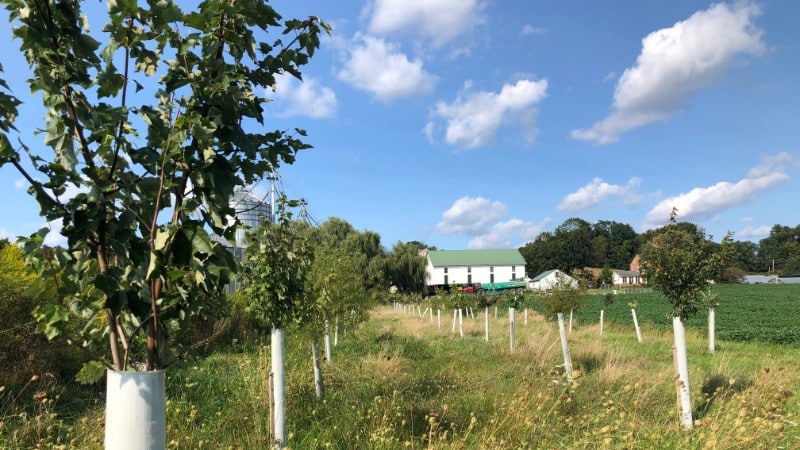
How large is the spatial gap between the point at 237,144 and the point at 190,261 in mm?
486

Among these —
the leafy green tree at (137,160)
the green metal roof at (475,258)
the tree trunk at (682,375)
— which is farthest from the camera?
the green metal roof at (475,258)

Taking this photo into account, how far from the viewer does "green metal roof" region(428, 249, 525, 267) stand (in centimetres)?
7969

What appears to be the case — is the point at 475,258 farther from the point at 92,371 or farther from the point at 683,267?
the point at 92,371

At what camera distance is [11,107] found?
5.50ft

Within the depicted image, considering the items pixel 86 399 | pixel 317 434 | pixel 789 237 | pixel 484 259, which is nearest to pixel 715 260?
pixel 317 434

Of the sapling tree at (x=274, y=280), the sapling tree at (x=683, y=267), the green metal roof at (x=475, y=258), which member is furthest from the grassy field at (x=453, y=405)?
the green metal roof at (x=475, y=258)

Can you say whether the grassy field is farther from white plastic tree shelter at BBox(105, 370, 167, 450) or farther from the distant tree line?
the distant tree line

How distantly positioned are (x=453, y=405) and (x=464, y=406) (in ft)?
0.51

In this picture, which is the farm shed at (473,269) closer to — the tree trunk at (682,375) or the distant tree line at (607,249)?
the distant tree line at (607,249)

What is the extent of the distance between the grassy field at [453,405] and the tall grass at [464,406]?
26 mm

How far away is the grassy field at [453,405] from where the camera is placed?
15.0ft

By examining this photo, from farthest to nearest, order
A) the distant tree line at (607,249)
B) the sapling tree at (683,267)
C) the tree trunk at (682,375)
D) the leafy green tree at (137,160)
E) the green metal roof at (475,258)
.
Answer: the distant tree line at (607,249) < the green metal roof at (475,258) < the sapling tree at (683,267) < the tree trunk at (682,375) < the leafy green tree at (137,160)

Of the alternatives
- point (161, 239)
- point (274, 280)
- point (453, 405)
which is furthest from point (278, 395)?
point (161, 239)

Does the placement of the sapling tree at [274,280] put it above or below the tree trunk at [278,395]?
above
